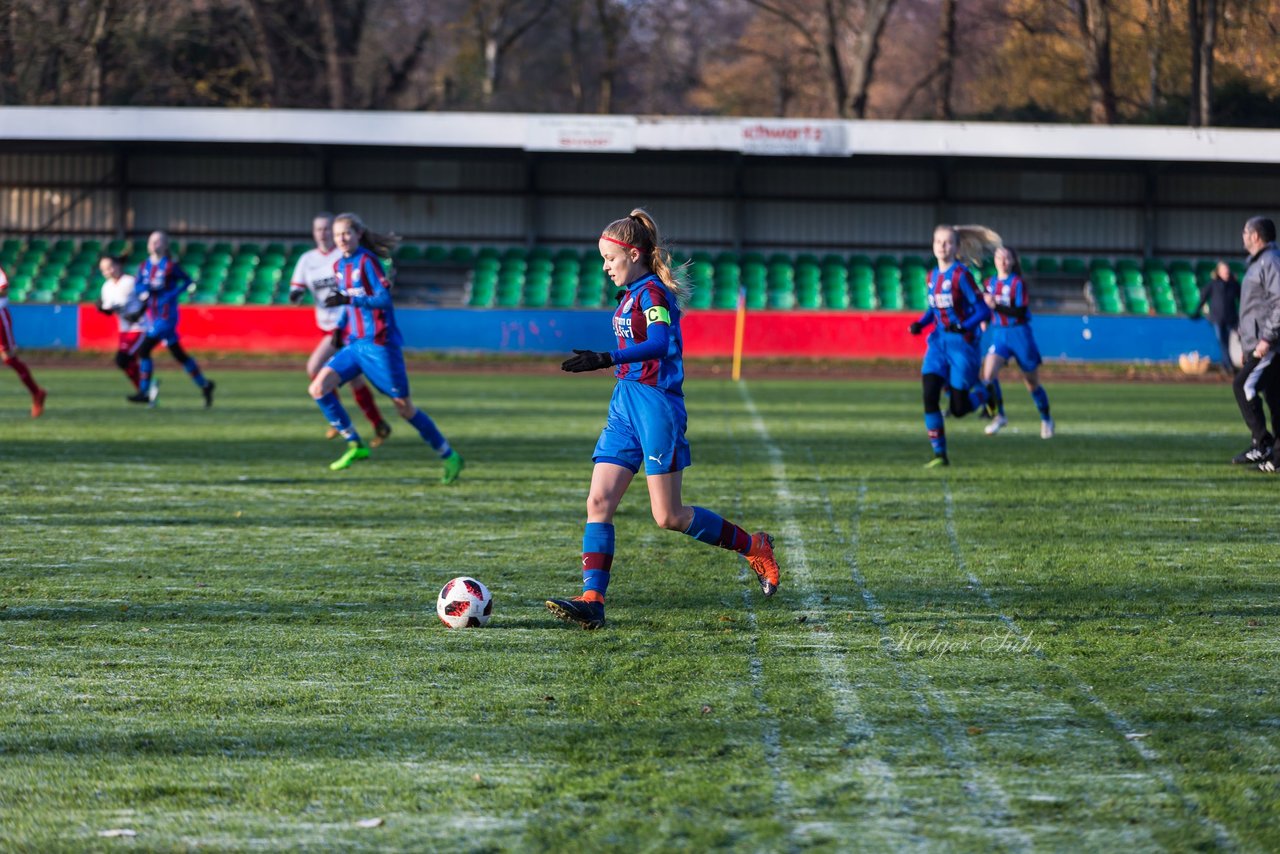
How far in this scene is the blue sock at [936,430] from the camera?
13.0 meters

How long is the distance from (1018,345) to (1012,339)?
104mm

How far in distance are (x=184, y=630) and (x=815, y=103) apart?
47.7 meters

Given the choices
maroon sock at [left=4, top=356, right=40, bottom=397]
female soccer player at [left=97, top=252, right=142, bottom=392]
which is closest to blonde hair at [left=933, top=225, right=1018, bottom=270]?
maroon sock at [left=4, top=356, right=40, bottom=397]

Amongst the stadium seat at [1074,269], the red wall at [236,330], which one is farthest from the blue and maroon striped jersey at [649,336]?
the stadium seat at [1074,269]

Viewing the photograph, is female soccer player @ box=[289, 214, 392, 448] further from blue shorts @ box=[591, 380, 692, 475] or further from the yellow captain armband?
the yellow captain armband

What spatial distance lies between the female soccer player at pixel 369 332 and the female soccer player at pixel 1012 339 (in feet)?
21.5

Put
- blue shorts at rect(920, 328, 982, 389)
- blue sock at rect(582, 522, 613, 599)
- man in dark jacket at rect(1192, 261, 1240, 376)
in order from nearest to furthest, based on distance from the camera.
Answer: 1. blue sock at rect(582, 522, 613, 599)
2. blue shorts at rect(920, 328, 982, 389)
3. man in dark jacket at rect(1192, 261, 1240, 376)

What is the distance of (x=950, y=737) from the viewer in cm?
497

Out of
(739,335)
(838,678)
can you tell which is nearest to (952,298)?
(838,678)

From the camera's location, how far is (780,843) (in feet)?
13.1

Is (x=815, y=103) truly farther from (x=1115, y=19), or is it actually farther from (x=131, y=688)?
(x=131, y=688)

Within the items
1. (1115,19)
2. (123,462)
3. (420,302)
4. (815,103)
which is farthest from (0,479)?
(815,103)

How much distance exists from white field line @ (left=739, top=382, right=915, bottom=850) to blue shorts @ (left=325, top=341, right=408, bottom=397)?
3153 millimetres

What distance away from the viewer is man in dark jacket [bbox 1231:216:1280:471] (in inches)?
482
